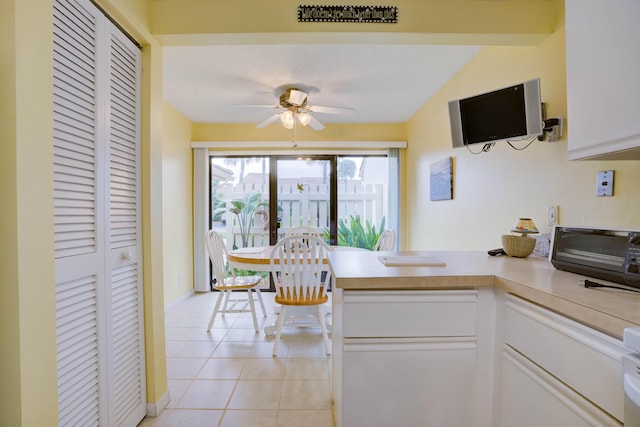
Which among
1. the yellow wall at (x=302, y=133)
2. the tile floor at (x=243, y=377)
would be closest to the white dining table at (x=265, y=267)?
the tile floor at (x=243, y=377)

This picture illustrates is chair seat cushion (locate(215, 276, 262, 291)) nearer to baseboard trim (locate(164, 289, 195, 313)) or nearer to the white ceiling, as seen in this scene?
baseboard trim (locate(164, 289, 195, 313))

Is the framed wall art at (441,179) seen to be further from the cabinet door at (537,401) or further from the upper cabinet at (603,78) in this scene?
the cabinet door at (537,401)

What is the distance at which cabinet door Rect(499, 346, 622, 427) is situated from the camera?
0.76 meters

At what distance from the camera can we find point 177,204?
3.48m

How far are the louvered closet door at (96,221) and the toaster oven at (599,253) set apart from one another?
1.90 m

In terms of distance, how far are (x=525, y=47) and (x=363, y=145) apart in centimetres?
226

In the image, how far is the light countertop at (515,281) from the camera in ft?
2.37

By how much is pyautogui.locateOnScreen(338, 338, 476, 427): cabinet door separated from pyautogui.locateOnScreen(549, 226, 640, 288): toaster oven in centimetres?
52

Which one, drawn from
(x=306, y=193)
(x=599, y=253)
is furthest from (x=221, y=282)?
(x=599, y=253)

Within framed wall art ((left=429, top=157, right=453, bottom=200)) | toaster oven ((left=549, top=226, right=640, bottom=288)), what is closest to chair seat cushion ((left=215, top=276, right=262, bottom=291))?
framed wall art ((left=429, top=157, right=453, bottom=200))

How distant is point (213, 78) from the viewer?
2545mm

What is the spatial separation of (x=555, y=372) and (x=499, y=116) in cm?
133

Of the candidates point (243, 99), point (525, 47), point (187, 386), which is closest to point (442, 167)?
point (525, 47)

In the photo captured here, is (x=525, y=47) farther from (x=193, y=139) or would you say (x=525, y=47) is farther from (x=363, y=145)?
(x=193, y=139)
